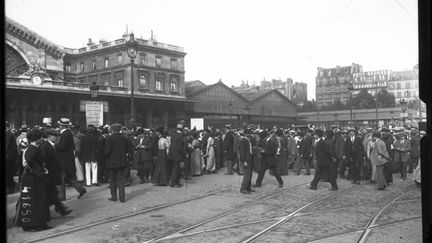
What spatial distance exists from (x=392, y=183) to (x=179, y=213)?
335 inches

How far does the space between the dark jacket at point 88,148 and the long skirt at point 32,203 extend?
4.79 m

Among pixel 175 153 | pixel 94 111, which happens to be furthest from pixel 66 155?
pixel 94 111

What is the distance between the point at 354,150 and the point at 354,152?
89 mm

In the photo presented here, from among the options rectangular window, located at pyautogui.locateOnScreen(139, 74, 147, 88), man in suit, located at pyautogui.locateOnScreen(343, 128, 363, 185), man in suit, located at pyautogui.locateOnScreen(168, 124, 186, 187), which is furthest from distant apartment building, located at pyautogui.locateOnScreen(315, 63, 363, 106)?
man in suit, located at pyautogui.locateOnScreen(168, 124, 186, 187)

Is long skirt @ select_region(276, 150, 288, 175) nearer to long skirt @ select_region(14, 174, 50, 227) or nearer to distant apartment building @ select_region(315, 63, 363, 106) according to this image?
long skirt @ select_region(14, 174, 50, 227)

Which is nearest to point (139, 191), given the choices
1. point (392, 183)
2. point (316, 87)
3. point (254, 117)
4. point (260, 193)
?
point (260, 193)

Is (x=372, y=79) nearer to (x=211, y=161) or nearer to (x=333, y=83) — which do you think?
(x=333, y=83)

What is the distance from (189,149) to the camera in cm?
1355

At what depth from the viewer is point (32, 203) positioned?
675cm

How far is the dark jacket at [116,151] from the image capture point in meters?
9.52

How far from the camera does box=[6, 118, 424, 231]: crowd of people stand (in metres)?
7.03

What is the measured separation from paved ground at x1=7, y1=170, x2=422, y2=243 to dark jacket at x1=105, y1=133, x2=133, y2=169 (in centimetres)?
97

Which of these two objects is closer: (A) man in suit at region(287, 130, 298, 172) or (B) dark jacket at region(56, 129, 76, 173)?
(B) dark jacket at region(56, 129, 76, 173)

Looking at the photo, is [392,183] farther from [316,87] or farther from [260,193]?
[316,87]
